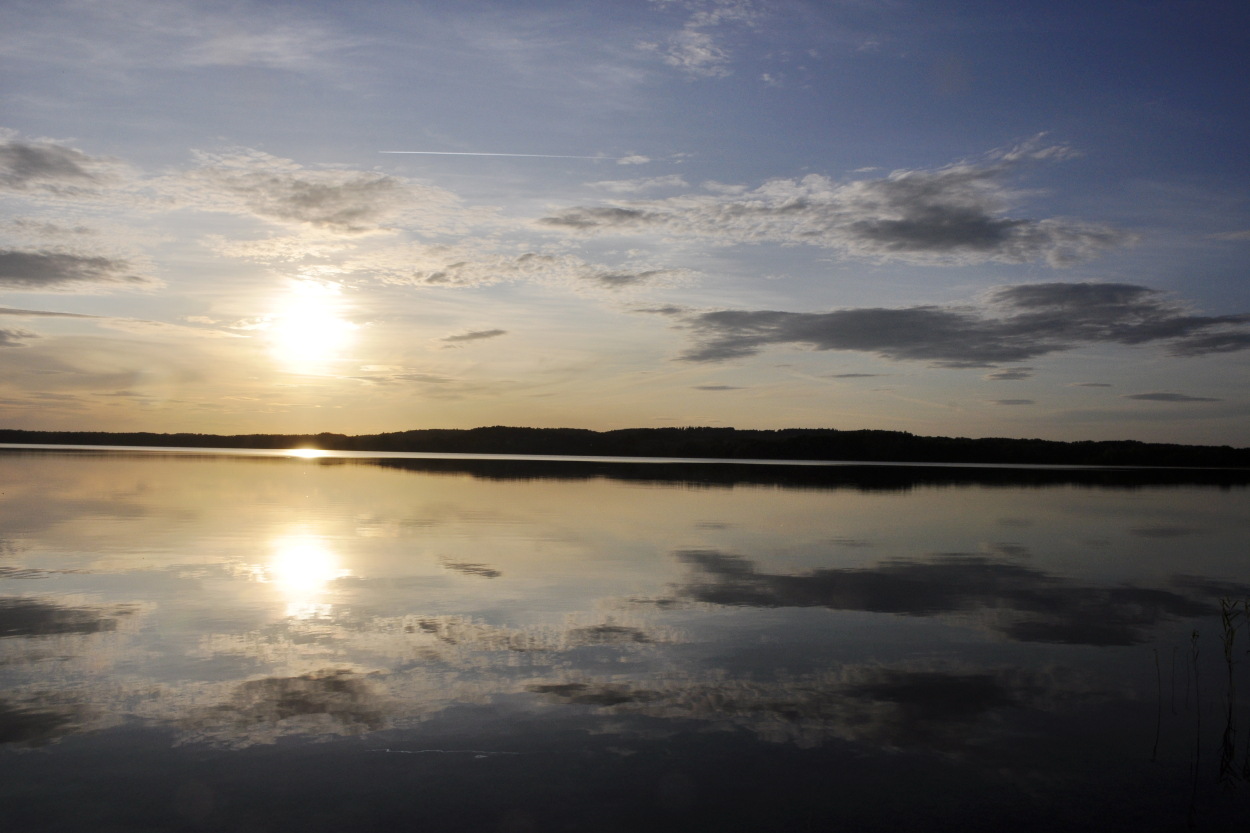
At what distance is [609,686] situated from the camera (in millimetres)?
8062

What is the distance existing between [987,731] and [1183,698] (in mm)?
2552

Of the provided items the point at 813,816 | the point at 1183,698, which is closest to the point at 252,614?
the point at 813,816

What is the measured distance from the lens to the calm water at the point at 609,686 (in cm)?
570

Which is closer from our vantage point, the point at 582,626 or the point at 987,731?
the point at 987,731

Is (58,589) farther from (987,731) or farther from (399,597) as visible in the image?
(987,731)

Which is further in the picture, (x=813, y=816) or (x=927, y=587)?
(x=927, y=587)

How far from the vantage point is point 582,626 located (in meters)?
10.4

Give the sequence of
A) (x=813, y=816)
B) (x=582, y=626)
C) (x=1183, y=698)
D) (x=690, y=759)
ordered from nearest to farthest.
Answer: (x=813, y=816) → (x=690, y=759) → (x=1183, y=698) → (x=582, y=626)

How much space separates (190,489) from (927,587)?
28.4 meters

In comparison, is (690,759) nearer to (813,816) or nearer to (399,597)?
(813,816)

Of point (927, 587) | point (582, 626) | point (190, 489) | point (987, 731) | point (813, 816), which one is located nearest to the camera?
point (813, 816)

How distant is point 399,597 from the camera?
11.9 meters

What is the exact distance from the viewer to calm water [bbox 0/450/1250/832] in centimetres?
570

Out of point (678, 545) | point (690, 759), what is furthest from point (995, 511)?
point (690, 759)
